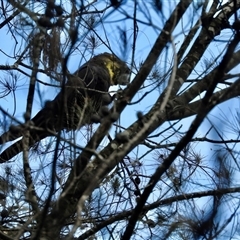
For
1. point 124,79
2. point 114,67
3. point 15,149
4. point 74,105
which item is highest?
point 114,67

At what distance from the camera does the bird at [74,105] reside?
1970 millimetres

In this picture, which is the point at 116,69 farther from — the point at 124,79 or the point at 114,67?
the point at 124,79

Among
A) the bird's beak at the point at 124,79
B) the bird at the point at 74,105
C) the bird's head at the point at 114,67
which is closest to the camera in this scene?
the bird at the point at 74,105

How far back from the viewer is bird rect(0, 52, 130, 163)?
197 cm

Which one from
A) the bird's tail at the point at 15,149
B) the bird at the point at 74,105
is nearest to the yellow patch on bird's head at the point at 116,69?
the bird at the point at 74,105

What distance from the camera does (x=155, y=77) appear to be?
266 cm

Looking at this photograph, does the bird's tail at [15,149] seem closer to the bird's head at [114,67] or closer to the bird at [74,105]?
the bird at [74,105]

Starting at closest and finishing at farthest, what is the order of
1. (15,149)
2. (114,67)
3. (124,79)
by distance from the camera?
1. (124,79)
2. (15,149)
3. (114,67)

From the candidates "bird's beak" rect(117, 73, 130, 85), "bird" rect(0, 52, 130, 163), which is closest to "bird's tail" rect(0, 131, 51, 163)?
"bird" rect(0, 52, 130, 163)

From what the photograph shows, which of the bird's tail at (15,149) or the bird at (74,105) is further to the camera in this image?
the bird's tail at (15,149)

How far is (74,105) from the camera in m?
2.71

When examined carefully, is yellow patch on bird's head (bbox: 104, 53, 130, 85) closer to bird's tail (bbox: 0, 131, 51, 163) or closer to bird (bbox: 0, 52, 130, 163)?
bird (bbox: 0, 52, 130, 163)

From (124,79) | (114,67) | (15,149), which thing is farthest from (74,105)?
(114,67)

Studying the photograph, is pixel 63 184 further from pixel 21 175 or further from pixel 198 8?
pixel 198 8
